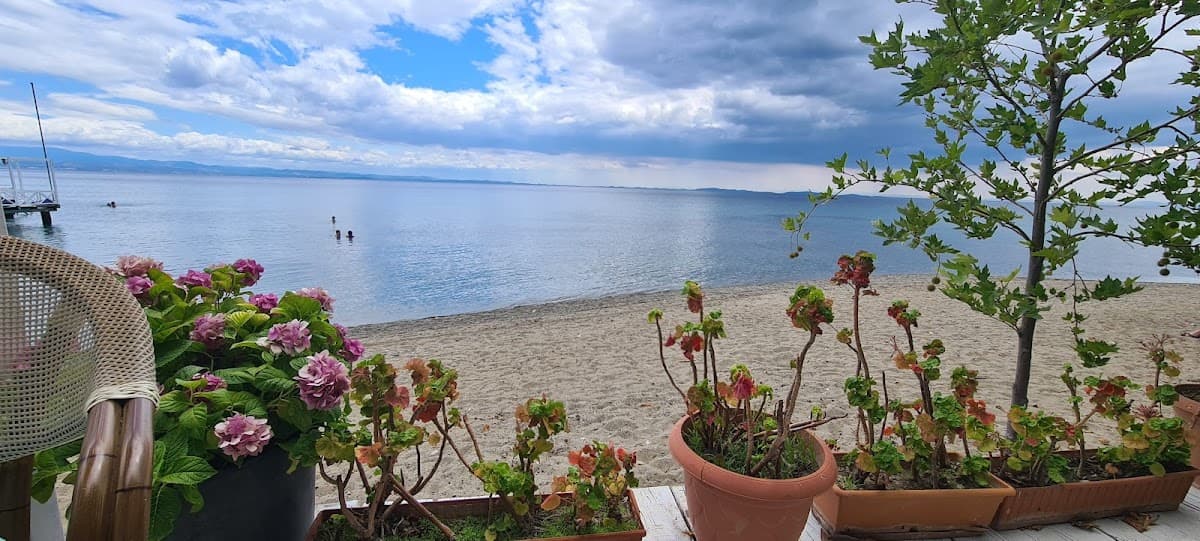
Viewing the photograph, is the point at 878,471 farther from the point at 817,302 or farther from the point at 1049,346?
the point at 1049,346

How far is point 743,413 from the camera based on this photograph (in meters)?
1.98

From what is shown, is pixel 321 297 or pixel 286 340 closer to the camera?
pixel 286 340

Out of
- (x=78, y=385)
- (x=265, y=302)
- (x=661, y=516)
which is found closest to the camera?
(x=78, y=385)

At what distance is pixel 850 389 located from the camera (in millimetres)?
1834

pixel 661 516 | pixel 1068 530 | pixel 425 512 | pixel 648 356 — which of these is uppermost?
pixel 425 512

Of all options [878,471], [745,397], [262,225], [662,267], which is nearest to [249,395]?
[745,397]

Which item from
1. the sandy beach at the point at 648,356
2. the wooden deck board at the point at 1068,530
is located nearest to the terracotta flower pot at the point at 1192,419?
the wooden deck board at the point at 1068,530

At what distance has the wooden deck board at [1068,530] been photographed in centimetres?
191

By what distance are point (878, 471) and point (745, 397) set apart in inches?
24.5

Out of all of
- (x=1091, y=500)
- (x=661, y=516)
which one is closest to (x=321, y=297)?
(x=661, y=516)

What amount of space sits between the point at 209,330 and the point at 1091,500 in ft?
9.71

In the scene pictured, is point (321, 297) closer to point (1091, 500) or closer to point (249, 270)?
point (249, 270)

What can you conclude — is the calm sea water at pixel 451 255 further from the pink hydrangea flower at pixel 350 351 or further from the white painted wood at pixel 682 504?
the white painted wood at pixel 682 504

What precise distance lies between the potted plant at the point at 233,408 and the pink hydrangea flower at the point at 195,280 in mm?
11
